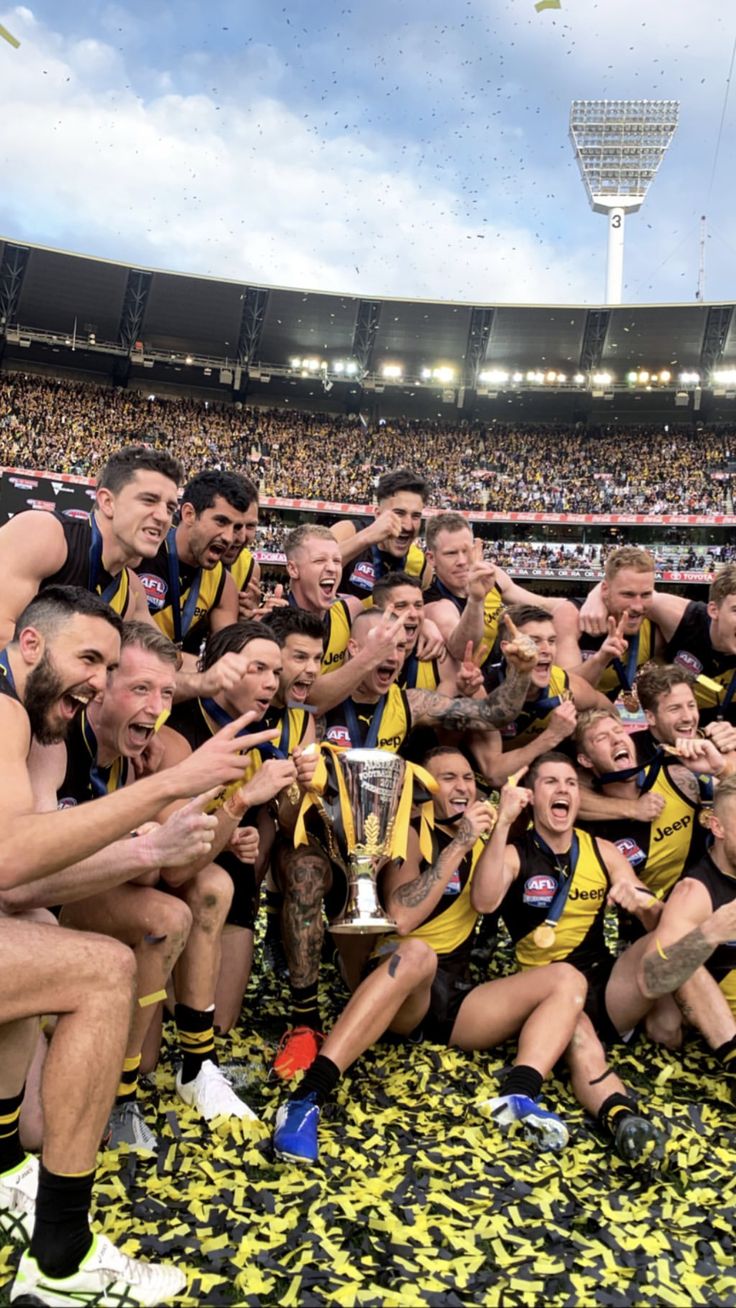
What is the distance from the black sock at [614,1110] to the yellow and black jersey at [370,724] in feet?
6.90

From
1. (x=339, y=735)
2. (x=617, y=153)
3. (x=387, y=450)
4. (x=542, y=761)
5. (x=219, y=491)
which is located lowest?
(x=339, y=735)

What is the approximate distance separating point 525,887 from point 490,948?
57.5 inches

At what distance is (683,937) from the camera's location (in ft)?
13.8

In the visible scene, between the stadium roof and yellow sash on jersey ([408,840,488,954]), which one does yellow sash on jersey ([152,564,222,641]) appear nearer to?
yellow sash on jersey ([408,840,488,954])

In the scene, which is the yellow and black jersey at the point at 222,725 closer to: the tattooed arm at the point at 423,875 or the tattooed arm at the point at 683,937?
the tattooed arm at the point at 423,875

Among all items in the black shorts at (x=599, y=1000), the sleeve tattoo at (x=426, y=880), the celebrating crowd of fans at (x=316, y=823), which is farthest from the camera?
the black shorts at (x=599, y=1000)

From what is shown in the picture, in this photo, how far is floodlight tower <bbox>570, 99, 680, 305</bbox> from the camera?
162 ft

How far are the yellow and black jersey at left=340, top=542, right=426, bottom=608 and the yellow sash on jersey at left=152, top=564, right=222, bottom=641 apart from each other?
1025 mm

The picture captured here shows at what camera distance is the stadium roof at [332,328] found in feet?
112

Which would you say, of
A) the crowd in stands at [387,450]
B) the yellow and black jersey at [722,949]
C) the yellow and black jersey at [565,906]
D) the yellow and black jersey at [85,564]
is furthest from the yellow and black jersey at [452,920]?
the crowd in stands at [387,450]

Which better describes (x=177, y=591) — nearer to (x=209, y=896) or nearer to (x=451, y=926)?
(x=209, y=896)

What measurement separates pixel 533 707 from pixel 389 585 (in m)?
1.28

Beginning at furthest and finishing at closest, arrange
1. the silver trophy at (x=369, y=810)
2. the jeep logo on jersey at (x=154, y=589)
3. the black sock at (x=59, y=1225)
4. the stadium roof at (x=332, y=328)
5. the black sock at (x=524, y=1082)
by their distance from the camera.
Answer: the stadium roof at (x=332, y=328), the jeep logo on jersey at (x=154, y=589), the silver trophy at (x=369, y=810), the black sock at (x=524, y=1082), the black sock at (x=59, y=1225)

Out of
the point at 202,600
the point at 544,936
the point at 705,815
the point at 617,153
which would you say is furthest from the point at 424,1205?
the point at 617,153
